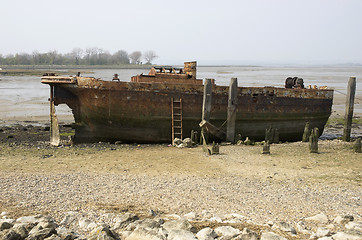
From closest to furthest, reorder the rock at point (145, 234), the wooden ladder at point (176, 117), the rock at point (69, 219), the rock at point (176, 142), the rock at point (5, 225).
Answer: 1. the rock at point (145, 234)
2. the rock at point (5, 225)
3. the rock at point (69, 219)
4. the rock at point (176, 142)
5. the wooden ladder at point (176, 117)

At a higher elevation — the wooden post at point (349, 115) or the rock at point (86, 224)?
the wooden post at point (349, 115)

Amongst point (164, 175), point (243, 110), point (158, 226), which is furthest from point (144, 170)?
point (243, 110)

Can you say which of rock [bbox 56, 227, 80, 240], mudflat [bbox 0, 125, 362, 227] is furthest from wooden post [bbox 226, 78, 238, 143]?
rock [bbox 56, 227, 80, 240]

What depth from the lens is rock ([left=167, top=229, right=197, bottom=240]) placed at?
6.22m

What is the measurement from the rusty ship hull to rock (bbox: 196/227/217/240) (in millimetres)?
8956

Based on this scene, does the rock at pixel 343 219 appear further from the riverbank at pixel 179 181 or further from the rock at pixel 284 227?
the rock at pixel 284 227

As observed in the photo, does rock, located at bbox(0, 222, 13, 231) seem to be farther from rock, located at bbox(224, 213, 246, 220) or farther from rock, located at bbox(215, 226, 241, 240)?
rock, located at bbox(224, 213, 246, 220)

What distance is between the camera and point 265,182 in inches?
391

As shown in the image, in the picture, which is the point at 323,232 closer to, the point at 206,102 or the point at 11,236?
the point at 11,236

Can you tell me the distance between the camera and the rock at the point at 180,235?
20.4 feet

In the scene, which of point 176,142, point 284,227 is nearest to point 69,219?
point 284,227

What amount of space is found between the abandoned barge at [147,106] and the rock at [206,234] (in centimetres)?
861

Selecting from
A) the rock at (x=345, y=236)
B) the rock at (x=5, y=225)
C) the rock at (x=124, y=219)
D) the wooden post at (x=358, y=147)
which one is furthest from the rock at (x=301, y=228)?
the wooden post at (x=358, y=147)

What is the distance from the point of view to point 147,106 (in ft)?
48.9
